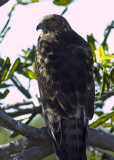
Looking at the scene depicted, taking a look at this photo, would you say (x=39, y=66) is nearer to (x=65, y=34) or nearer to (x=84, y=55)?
(x=84, y=55)

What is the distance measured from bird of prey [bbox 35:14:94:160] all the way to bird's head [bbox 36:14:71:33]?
0.59 meters

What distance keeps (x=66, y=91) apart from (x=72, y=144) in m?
0.63

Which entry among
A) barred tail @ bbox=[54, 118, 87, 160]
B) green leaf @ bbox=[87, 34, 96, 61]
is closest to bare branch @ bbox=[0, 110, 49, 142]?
barred tail @ bbox=[54, 118, 87, 160]

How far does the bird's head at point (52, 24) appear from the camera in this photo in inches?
235

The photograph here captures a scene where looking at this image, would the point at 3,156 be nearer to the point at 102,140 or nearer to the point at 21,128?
the point at 21,128

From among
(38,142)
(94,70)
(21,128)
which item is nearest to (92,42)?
(94,70)

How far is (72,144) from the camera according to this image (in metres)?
4.08

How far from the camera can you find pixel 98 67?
5109 millimetres

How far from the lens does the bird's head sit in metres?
5.98

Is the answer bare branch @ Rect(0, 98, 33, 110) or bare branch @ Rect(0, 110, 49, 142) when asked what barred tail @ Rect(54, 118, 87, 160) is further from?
bare branch @ Rect(0, 98, 33, 110)

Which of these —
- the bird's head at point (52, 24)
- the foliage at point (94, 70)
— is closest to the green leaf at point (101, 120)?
the foliage at point (94, 70)

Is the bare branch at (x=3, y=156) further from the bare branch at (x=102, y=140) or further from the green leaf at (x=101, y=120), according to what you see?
the green leaf at (x=101, y=120)

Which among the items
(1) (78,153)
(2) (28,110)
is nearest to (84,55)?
(2) (28,110)

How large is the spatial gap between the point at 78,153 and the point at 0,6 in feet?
5.72
